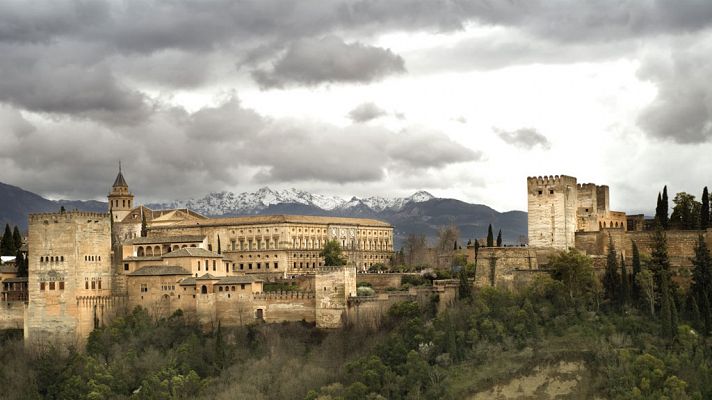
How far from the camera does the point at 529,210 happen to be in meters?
70.2

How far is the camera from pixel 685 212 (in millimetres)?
72812

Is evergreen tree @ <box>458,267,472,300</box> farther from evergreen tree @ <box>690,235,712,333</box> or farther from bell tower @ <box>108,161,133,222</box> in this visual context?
bell tower @ <box>108,161,133,222</box>

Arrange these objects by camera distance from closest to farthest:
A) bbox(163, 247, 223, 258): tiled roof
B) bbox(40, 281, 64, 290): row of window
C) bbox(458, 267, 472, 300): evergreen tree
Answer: bbox(458, 267, 472, 300): evergreen tree
bbox(40, 281, 64, 290): row of window
bbox(163, 247, 223, 258): tiled roof

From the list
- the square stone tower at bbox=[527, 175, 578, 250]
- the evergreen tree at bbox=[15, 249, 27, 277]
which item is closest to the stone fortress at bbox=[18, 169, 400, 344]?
the evergreen tree at bbox=[15, 249, 27, 277]

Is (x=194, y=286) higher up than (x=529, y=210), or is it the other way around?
(x=529, y=210)

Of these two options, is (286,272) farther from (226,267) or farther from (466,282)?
(466,282)

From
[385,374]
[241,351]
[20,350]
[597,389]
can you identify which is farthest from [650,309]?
[20,350]

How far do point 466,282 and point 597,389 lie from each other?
12870mm

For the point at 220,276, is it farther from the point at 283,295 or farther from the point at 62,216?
the point at 62,216

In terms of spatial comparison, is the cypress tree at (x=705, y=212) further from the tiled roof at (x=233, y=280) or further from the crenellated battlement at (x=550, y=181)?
the tiled roof at (x=233, y=280)

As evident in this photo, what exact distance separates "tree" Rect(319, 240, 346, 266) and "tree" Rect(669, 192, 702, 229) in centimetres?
2835

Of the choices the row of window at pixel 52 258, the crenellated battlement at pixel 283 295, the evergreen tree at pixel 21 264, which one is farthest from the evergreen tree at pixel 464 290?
the evergreen tree at pixel 21 264

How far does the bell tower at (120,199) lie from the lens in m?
113

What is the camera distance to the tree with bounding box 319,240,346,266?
3593 inches
